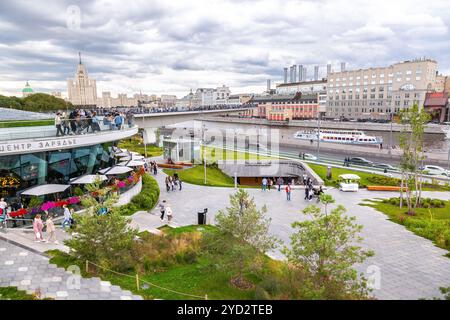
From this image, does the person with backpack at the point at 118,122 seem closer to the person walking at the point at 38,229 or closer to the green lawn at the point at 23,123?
the green lawn at the point at 23,123

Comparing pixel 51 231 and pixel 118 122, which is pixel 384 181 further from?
pixel 51 231

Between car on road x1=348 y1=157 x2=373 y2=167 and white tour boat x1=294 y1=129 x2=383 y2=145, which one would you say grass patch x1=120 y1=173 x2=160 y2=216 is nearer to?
car on road x1=348 y1=157 x2=373 y2=167

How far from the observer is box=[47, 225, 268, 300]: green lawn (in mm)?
11703

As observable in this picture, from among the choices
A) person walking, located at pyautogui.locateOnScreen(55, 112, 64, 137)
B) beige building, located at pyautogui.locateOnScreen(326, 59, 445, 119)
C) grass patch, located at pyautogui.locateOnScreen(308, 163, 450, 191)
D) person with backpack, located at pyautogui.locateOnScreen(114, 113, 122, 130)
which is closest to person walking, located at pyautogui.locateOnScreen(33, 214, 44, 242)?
person walking, located at pyautogui.locateOnScreen(55, 112, 64, 137)

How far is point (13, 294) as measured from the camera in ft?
35.9

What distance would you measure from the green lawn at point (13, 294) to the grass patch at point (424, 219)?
18.9m

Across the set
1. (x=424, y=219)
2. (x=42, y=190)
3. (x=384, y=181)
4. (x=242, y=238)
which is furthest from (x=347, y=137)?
(x=42, y=190)

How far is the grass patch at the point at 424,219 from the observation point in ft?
61.3

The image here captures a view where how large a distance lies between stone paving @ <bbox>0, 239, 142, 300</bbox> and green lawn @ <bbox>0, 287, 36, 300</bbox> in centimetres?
23

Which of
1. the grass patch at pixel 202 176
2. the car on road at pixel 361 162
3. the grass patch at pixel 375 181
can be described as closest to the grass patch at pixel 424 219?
the grass patch at pixel 375 181

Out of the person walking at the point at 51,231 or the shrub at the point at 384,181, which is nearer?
the person walking at the point at 51,231

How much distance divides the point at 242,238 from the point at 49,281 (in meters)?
7.40
